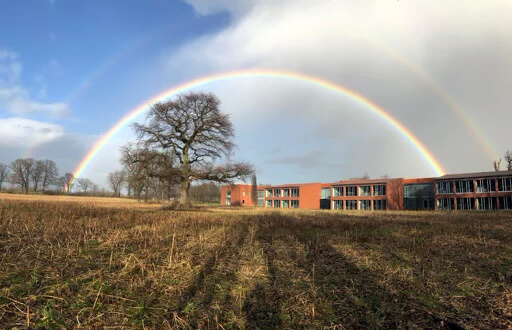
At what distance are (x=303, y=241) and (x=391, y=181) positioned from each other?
2544 inches

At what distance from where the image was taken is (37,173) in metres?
106

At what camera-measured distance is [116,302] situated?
15.0 ft

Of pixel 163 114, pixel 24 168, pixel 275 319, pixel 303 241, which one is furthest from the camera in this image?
pixel 24 168

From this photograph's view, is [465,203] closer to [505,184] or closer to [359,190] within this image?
[505,184]

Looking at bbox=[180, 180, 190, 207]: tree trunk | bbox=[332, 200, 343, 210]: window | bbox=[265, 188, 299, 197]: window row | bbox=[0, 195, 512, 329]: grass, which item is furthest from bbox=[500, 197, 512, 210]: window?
bbox=[0, 195, 512, 329]: grass

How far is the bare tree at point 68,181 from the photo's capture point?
114469 mm

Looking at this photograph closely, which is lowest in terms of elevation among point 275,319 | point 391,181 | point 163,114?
point 275,319

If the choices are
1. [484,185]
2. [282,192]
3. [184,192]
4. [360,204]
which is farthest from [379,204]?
[184,192]

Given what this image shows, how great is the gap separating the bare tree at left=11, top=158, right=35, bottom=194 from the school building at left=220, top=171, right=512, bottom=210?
83908 mm

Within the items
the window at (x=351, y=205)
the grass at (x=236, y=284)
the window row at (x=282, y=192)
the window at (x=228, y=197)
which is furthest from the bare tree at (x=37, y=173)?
the grass at (x=236, y=284)

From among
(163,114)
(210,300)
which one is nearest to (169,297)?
(210,300)

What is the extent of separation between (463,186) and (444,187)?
3.42 meters

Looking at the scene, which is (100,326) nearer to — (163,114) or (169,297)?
(169,297)

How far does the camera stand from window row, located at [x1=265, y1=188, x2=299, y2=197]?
90812mm
